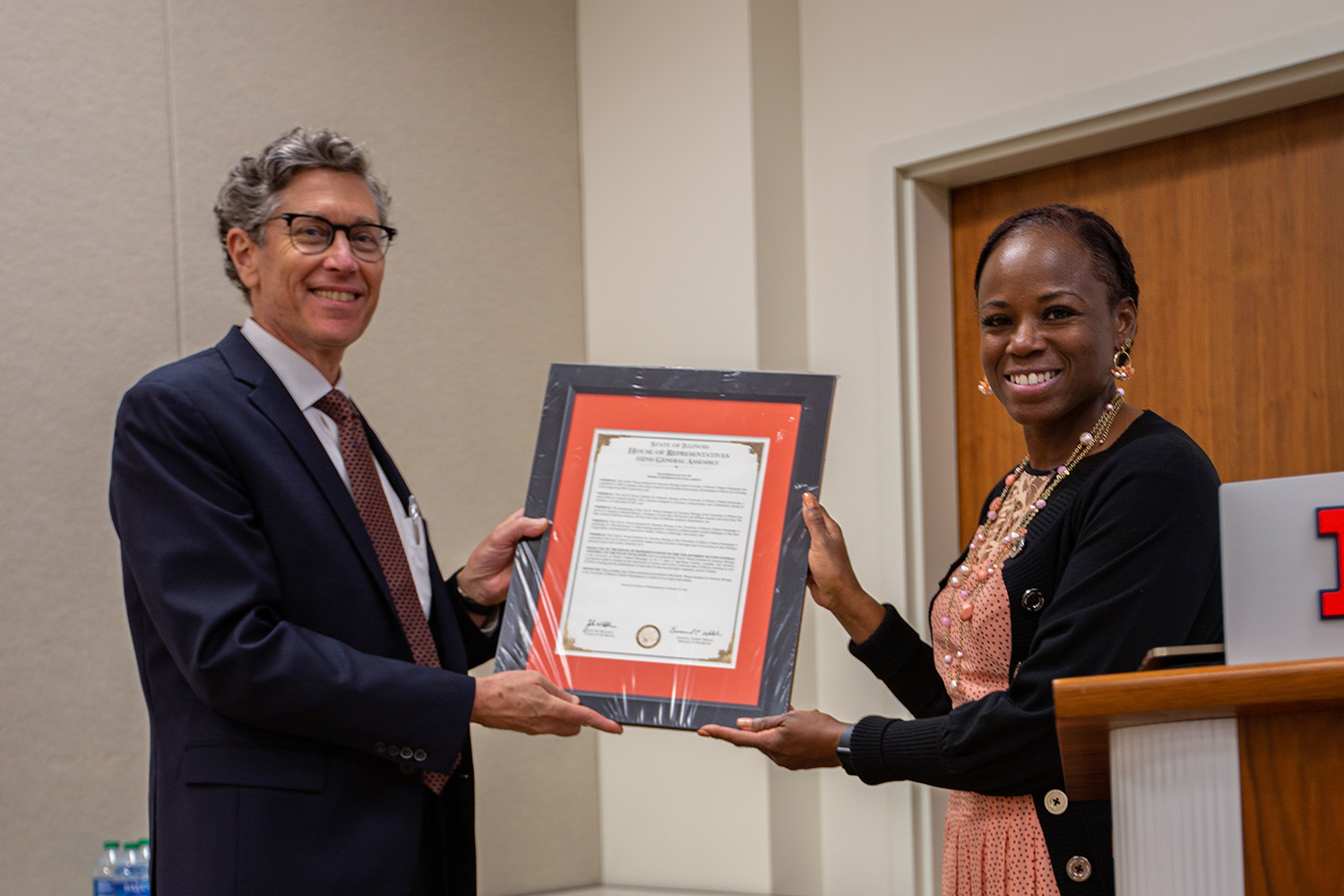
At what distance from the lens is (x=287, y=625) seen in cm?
162

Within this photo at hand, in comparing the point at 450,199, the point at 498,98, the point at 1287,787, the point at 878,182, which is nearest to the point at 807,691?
the point at 878,182

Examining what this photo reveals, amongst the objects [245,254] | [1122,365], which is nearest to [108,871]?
[245,254]

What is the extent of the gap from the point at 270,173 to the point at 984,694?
4.28 ft

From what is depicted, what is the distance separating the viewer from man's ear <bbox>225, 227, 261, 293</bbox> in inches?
73.8

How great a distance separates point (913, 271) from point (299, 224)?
1.71 meters

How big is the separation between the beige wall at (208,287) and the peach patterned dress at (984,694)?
177 cm

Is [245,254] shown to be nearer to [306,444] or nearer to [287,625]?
[306,444]

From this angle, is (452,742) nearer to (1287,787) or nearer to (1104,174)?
(1287,787)

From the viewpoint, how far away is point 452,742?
5.50ft

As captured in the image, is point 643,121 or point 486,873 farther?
point 643,121

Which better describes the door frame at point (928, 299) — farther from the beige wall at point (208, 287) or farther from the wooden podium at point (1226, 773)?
the wooden podium at point (1226, 773)

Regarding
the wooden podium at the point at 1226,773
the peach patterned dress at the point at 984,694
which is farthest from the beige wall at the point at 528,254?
the wooden podium at the point at 1226,773

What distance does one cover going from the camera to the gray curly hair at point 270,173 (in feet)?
6.08

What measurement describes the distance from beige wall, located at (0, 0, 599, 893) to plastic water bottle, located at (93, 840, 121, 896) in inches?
1.3
